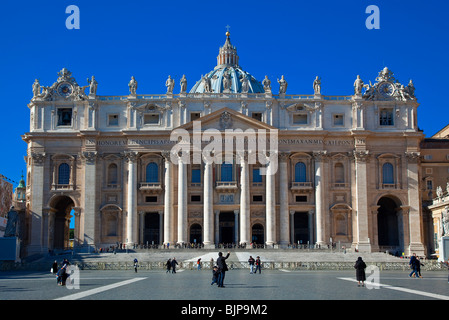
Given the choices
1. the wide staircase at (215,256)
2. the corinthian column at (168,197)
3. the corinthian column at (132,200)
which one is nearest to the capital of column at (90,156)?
the corinthian column at (132,200)

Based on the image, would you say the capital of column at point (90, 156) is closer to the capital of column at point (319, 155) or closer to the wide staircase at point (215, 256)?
the wide staircase at point (215, 256)

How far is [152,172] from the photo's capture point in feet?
241

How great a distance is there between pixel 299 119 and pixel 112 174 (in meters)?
22.1

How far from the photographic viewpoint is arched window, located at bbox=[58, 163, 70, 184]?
242 ft

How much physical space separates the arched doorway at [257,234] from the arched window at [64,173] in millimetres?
21659

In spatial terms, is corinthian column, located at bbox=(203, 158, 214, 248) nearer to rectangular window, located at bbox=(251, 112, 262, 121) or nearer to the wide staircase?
the wide staircase

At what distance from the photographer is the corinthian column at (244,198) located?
232 ft

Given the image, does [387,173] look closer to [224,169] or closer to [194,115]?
[224,169]

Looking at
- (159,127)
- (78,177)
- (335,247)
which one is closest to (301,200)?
(335,247)

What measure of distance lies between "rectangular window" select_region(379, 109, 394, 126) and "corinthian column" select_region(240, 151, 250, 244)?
16509mm

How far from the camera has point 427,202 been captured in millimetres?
75250

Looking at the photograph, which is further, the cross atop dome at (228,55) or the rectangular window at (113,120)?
the cross atop dome at (228,55)

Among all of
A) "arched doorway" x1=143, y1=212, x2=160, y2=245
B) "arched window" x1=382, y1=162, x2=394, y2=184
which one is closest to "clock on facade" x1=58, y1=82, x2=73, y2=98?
"arched doorway" x1=143, y1=212, x2=160, y2=245
